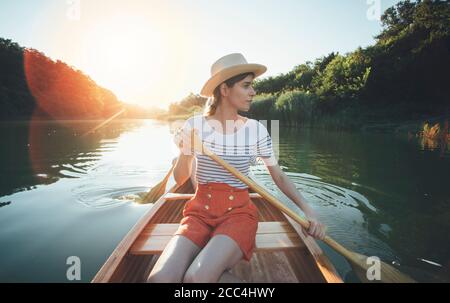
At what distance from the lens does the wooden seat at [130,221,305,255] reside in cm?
223

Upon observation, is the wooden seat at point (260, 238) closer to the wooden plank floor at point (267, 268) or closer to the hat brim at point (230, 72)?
the wooden plank floor at point (267, 268)

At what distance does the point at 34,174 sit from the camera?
693 centimetres

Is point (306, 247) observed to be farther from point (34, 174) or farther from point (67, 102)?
point (67, 102)

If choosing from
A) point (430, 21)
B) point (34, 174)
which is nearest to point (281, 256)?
point (34, 174)

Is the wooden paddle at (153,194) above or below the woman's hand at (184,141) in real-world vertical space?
below

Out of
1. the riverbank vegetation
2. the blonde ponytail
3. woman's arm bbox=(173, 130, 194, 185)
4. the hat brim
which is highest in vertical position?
the riverbank vegetation

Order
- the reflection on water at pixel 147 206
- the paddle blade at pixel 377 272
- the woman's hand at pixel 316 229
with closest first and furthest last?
the woman's hand at pixel 316 229
the paddle blade at pixel 377 272
the reflection on water at pixel 147 206

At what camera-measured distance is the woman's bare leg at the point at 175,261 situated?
1.65 m

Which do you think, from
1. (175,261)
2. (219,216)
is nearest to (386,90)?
(219,216)

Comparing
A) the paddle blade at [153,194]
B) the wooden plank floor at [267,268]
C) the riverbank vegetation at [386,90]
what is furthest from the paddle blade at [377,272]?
the riverbank vegetation at [386,90]

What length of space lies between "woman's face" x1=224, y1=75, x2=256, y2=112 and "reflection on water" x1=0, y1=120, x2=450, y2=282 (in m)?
2.11

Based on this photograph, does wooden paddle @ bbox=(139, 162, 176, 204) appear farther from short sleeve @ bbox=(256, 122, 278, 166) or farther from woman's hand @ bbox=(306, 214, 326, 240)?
woman's hand @ bbox=(306, 214, 326, 240)

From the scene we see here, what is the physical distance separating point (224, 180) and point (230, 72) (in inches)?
33.1

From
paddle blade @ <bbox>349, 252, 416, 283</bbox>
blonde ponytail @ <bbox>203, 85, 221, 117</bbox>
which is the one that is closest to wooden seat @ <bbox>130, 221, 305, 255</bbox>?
paddle blade @ <bbox>349, 252, 416, 283</bbox>
